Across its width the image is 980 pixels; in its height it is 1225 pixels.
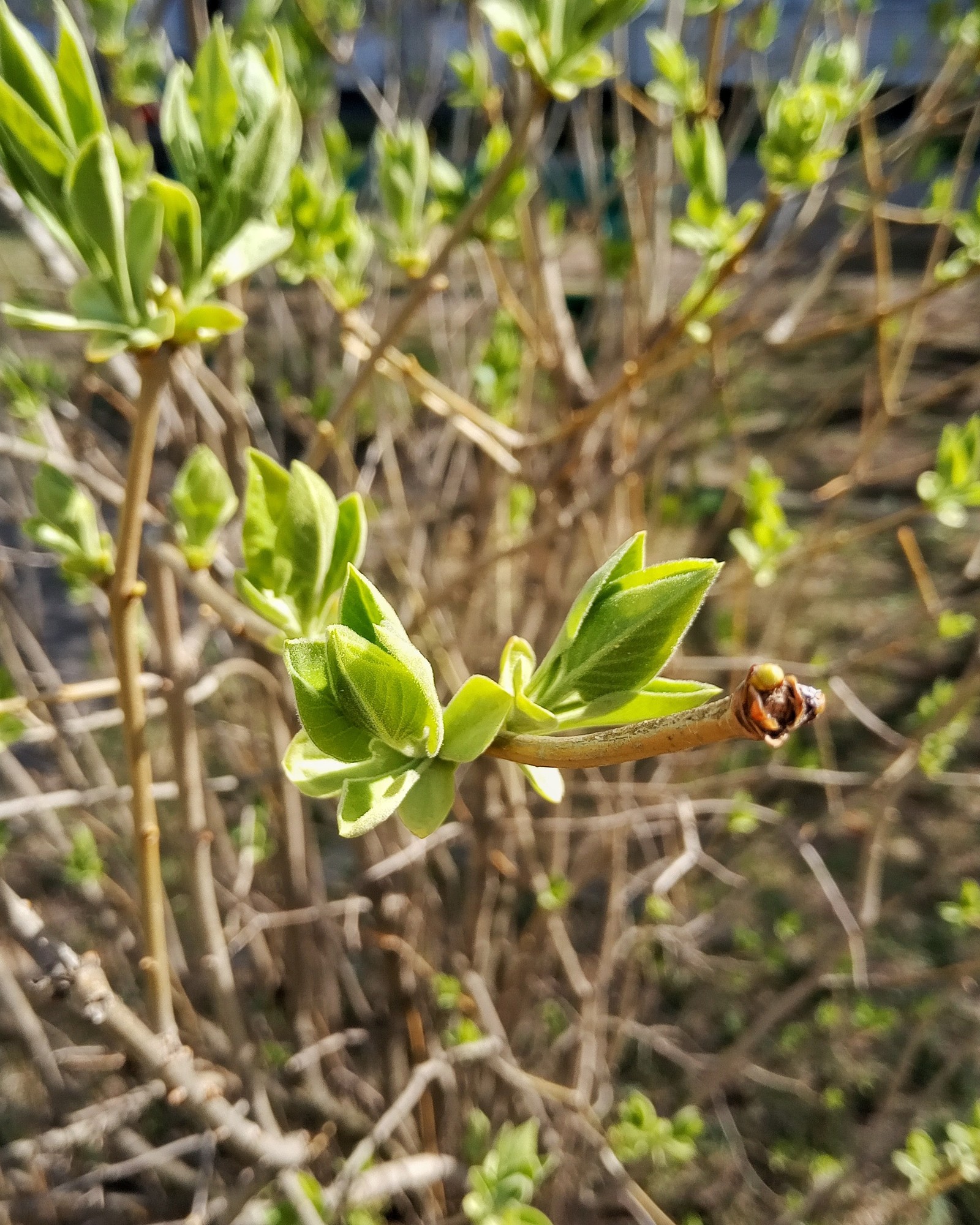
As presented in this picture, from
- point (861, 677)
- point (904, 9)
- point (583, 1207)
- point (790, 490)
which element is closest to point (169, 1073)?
point (583, 1207)

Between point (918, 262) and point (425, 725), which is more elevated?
point (918, 262)

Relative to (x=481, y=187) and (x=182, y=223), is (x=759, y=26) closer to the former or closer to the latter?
(x=481, y=187)

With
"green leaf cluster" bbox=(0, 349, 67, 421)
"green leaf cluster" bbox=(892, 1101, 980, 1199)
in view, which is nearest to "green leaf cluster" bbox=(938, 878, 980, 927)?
"green leaf cluster" bbox=(892, 1101, 980, 1199)

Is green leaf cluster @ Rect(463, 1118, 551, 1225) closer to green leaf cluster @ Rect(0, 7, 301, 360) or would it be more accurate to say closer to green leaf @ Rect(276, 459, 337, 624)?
green leaf @ Rect(276, 459, 337, 624)

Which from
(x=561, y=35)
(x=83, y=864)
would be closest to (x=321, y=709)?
(x=561, y=35)

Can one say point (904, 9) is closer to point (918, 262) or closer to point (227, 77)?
point (918, 262)

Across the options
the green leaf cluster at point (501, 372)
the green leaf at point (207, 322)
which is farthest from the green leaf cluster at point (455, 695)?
the green leaf cluster at point (501, 372)
